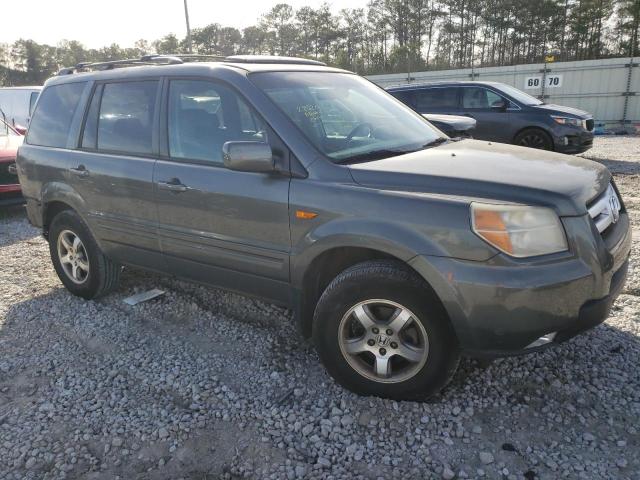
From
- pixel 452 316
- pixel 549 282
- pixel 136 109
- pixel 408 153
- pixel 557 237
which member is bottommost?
pixel 452 316

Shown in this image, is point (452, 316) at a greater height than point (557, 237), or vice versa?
point (557, 237)

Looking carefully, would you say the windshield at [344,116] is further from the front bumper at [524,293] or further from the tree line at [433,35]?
the tree line at [433,35]

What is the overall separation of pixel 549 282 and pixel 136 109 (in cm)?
299

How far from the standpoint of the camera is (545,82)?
19.7m

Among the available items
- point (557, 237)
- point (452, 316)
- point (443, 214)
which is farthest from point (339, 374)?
point (557, 237)

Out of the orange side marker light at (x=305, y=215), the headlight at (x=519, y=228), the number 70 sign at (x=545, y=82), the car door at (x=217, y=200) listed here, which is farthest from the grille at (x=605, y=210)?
the number 70 sign at (x=545, y=82)

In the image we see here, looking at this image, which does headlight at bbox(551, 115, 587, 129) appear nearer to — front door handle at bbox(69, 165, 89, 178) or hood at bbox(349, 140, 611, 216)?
hood at bbox(349, 140, 611, 216)

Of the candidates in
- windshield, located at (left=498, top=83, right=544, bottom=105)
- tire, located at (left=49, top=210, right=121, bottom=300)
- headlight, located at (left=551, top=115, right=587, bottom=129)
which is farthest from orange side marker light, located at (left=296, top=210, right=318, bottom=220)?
windshield, located at (left=498, top=83, right=544, bottom=105)

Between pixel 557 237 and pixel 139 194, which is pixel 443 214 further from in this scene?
pixel 139 194

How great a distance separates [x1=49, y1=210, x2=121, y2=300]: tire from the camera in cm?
428

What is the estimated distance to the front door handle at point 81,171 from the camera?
3980mm

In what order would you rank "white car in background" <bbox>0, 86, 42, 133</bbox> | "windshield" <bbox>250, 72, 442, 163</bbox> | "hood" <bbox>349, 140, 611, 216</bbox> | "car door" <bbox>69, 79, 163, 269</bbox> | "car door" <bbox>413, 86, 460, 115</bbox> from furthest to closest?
"white car in background" <bbox>0, 86, 42, 133</bbox> → "car door" <bbox>413, 86, 460, 115</bbox> → "car door" <bbox>69, 79, 163, 269</bbox> → "windshield" <bbox>250, 72, 442, 163</bbox> → "hood" <bbox>349, 140, 611, 216</bbox>

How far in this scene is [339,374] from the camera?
288cm

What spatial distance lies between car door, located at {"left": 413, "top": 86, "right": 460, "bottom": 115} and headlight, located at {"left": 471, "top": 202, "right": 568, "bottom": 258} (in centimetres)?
855
